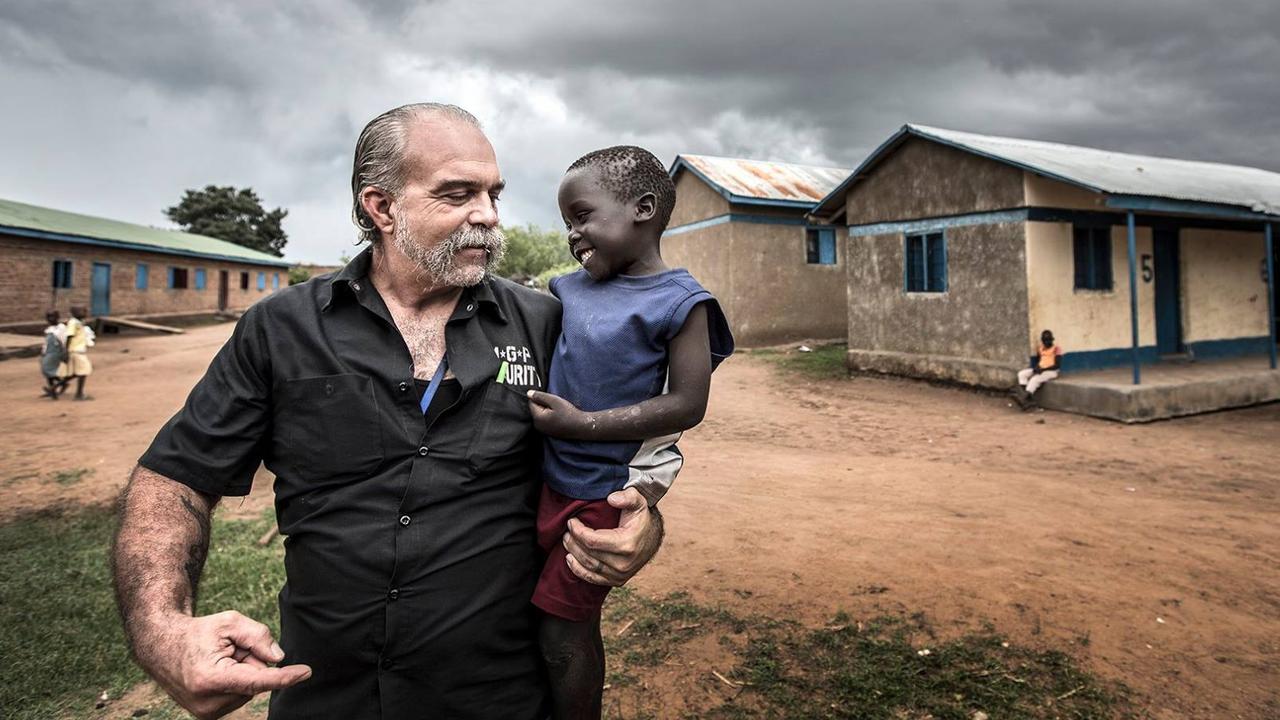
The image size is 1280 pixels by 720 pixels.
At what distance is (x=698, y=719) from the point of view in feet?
10.4

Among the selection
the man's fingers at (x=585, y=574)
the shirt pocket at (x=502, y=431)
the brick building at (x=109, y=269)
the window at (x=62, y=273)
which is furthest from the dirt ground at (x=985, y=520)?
the window at (x=62, y=273)

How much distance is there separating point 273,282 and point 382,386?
41.2 meters

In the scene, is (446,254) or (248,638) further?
(446,254)

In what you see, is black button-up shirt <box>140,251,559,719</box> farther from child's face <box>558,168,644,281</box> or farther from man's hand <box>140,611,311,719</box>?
child's face <box>558,168,644,281</box>

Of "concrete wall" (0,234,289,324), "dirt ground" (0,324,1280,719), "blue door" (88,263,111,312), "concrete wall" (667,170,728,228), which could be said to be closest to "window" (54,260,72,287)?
"concrete wall" (0,234,289,324)

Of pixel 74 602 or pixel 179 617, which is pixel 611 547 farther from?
pixel 74 602

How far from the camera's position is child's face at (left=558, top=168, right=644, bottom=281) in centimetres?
193

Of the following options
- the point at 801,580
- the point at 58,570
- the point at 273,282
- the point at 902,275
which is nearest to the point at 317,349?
the point at 801,580

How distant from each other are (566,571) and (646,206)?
0.99m

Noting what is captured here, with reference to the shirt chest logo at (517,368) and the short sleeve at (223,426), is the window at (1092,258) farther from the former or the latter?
the short sleeve at (223,426)

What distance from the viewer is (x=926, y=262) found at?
1302 cm

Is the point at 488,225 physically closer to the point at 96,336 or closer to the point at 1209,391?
the point at 1209,391

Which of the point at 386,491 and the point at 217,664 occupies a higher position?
the point at 386,491

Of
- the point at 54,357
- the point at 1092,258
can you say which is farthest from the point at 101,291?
the point at 1092,258
